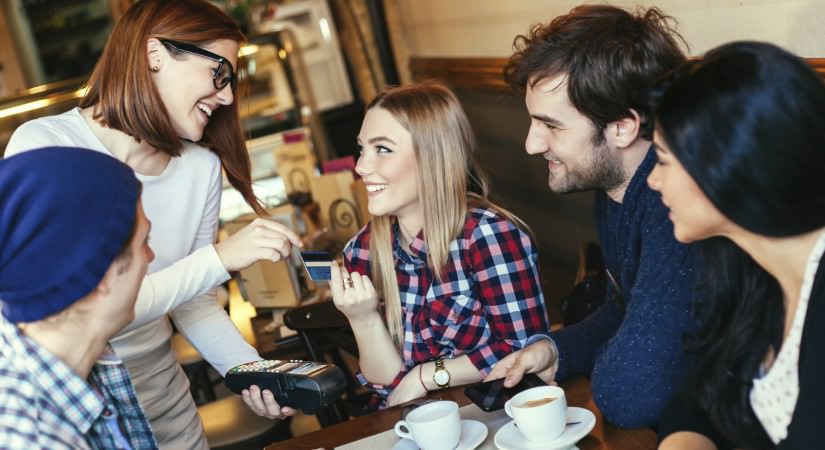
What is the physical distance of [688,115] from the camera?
1.26m

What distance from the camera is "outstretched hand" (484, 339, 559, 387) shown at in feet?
5.99

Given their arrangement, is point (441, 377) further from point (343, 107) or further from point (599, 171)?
point (343, 107)

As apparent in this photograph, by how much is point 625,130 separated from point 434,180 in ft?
1.88

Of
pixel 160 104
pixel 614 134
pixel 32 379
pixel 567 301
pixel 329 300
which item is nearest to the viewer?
pixel 32 379

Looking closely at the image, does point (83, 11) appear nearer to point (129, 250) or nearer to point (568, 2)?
point (568, 2)

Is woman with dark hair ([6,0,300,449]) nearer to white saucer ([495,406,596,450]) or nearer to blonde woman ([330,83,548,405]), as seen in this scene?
blonde woman ([330,83,548,405])

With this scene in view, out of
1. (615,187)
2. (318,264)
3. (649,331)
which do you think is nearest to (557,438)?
(649,331)

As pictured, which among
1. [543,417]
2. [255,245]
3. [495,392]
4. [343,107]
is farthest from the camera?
[343,107]

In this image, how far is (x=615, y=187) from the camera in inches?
75.8

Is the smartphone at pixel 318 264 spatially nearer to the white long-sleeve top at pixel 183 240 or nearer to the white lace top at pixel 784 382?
the white long-sleeve top at pixel 183 240

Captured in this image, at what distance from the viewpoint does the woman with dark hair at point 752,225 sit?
3.92ft

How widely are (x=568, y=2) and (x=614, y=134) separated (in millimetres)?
1245

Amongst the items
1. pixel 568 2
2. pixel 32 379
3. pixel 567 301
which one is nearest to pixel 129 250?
pixel 32 379

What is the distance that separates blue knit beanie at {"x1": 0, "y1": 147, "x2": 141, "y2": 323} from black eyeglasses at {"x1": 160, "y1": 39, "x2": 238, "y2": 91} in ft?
2.99
